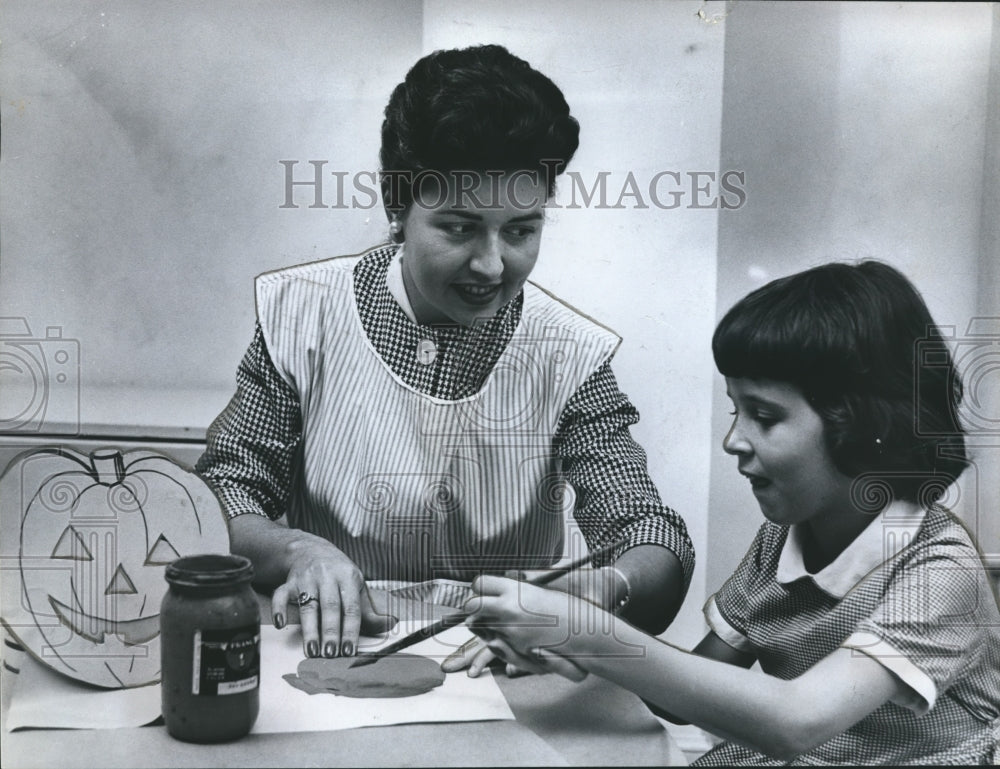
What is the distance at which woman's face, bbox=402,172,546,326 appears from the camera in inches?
52.9

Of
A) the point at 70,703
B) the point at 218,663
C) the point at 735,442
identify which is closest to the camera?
the point at 218,663

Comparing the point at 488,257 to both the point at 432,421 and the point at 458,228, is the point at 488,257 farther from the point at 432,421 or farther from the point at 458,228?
the point at 432,421

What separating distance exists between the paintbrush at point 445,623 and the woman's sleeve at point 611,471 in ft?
0.12

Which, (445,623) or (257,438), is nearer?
(445,623)

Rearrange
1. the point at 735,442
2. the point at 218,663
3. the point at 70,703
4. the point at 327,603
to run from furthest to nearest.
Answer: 1. the point at 735,442
2. the point at 327,603
3. the point at 70,703
4. the point at 218,663

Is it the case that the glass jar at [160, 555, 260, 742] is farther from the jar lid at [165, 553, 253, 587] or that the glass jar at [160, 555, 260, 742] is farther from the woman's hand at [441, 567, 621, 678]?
the woman's hand at [441, 567, 621, 678]

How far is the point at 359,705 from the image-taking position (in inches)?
44.8

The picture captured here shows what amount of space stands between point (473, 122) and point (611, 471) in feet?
1.70

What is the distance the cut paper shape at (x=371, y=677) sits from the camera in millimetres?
1171

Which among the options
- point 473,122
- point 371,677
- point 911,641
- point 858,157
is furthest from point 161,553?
point 858,157

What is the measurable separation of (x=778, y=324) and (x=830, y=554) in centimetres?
32

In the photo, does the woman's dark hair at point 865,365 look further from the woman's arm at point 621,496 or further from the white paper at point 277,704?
the white paper at point 277,704

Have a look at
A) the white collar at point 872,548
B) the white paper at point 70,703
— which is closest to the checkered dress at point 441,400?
the white collar at point 872,548

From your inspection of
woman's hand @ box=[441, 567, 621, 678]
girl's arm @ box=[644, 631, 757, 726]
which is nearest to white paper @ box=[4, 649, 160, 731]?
woman's hand @ box=[441, 567, 621, 678]
